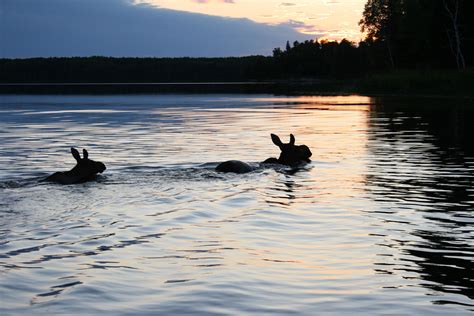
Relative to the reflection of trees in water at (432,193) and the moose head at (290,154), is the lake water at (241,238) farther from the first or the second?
the moose head at (290,154)

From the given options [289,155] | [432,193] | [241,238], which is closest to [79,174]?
[289,155]

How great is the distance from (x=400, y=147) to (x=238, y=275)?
17.9m

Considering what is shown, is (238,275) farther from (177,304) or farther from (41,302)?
(41,302)

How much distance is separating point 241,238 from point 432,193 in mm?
5793

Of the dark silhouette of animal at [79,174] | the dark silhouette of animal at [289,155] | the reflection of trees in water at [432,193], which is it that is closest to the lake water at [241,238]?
the reflection of trees in water at [432,193]

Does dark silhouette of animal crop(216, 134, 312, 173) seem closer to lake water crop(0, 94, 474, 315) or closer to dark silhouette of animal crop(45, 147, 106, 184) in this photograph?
lake water crop(0, 94, 474, 315)

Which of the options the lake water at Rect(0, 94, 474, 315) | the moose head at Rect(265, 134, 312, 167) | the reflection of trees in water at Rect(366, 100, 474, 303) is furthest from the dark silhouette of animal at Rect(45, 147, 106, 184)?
the reflection of trees in water at Rect(366, 100, 474, 303)

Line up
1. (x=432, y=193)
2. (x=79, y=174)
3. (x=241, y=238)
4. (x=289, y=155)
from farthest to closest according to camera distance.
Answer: (x=289, y=155) → (x=79, y=174) → (x=432, y=193) → (x=241, y=238)

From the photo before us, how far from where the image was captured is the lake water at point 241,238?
24.7 ft

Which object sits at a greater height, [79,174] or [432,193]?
[79,174]

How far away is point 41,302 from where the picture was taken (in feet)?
24.1

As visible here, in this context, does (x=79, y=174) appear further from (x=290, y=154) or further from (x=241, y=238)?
(x=241, y=238)

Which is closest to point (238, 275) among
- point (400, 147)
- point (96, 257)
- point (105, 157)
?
point (96, 257)

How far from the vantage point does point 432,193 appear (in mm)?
14633
